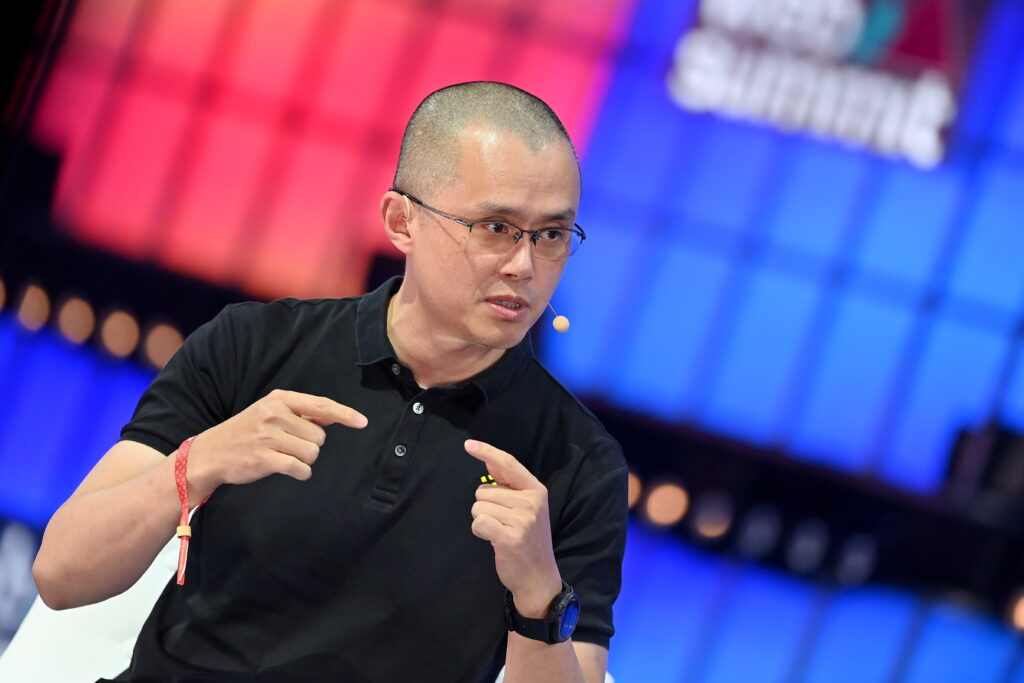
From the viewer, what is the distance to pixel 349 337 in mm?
1706

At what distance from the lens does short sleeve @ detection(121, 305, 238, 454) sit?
1.56m

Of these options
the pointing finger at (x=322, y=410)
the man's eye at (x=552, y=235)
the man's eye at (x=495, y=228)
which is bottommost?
the pointing finger at (x=322, y=410)

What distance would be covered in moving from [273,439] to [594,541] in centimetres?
57

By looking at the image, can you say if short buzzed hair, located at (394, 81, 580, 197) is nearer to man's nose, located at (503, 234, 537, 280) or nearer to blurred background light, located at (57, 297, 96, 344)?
man's nose, located at (503, 234, 537, 280)

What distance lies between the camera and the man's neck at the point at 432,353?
166cm

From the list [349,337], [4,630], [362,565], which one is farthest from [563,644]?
[4,630]

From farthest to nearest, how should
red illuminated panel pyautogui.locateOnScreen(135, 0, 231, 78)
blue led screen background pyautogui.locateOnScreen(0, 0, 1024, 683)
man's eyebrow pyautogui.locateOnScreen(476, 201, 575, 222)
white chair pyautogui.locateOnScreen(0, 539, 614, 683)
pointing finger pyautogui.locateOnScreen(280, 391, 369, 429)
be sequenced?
red illuminated panel pyautogui.locateOnScreen(135, 0, 231, 78), blue led screen background pyautogui.locateOnScreen(0, 0, 1024, 683), white chair pyautogui.locateOnScreen(0, 539, 614, 683), man's eyebrow pyautogui.locateOnScreen(476, 201, 575, 222), pointing finger pyautogui.locateOnScreen(280, 391, 369, 429)

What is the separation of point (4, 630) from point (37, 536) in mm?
414

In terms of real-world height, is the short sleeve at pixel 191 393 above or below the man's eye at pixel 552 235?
below

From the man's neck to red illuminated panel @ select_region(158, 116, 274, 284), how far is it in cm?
323

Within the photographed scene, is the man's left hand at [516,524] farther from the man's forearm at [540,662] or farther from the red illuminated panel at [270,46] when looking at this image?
the red illuminated panel at [270,46]

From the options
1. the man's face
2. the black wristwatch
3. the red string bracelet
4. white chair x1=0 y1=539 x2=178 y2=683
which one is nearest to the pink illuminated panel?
white chair x1=0 y1=539 x2=178 y2=683

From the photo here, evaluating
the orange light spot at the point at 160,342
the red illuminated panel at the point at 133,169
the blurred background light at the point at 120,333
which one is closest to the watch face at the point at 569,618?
the orange light spot at the point at 160,342

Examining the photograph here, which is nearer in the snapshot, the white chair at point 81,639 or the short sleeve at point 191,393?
the short sleeve at point 191,393
